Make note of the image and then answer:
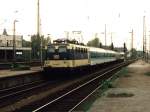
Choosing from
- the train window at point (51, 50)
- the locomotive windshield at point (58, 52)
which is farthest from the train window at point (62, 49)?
the train window at point (51, 50)

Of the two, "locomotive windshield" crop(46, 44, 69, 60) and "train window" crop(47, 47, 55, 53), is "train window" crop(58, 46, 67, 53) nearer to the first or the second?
"locomotive windshield" crop(46, 44, 69, 60)

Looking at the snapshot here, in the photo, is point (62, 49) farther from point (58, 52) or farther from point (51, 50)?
point (51, 50)

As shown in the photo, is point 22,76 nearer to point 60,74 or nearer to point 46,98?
point 60,74

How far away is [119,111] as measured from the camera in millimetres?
14633

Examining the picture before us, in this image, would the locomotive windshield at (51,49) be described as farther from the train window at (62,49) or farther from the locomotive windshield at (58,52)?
the train window at (62,49)

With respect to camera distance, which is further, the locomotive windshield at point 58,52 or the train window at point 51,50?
the train window at point 51,50

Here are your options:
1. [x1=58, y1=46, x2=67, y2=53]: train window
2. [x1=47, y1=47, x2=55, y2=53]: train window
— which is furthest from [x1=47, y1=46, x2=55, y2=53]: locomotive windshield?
[x1=58, y1=46, x2=67, y2=53]: train window

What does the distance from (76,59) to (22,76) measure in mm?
6399

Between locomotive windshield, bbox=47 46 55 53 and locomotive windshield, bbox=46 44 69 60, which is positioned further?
locomotive windshield, bbox=47 46 55 53

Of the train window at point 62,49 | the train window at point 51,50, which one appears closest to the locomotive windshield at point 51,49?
the train window at point 51,50

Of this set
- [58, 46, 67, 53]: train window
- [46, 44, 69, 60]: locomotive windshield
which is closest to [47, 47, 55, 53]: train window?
[46, 44, 69, 60]: locomotive windshield

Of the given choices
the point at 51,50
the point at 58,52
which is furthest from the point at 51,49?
the point at 58,52

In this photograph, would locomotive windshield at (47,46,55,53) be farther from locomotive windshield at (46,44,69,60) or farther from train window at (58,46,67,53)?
train window at (58,46,67,53)

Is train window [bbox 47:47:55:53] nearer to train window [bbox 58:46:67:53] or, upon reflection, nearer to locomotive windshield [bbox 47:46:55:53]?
locomotive windshield [bbox 47:46:55:53]
